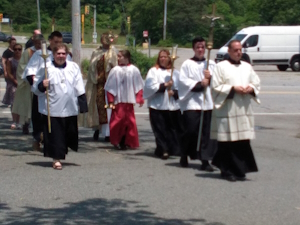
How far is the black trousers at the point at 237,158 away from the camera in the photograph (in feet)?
28.7

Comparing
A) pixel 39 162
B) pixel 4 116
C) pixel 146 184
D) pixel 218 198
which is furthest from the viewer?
pixel 4 116

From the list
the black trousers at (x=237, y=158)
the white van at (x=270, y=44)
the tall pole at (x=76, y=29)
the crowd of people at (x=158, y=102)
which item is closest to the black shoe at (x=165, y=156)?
the crowd of people at (x=158, y=102)

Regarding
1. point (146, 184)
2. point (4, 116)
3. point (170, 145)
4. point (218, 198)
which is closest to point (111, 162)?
point (170, 145)

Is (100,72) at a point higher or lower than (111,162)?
higher

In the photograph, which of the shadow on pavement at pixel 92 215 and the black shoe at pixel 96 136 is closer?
the shadow on pavement at pixel 92 215

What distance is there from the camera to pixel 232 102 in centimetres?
860

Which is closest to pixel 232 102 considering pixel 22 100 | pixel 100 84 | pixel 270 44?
pixel 100 84

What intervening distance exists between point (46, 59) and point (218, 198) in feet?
10.7

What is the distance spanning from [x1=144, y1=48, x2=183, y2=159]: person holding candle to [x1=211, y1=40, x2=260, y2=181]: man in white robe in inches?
70.7

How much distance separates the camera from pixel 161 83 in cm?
1045

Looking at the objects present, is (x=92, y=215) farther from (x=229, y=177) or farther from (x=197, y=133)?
(x=197, y=133)

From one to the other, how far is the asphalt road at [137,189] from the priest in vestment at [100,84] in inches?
14.2

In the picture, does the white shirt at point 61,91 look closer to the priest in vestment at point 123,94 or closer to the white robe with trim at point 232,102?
the priest in vestment at point 123,94

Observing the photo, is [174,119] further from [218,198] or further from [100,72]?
[218,198]
